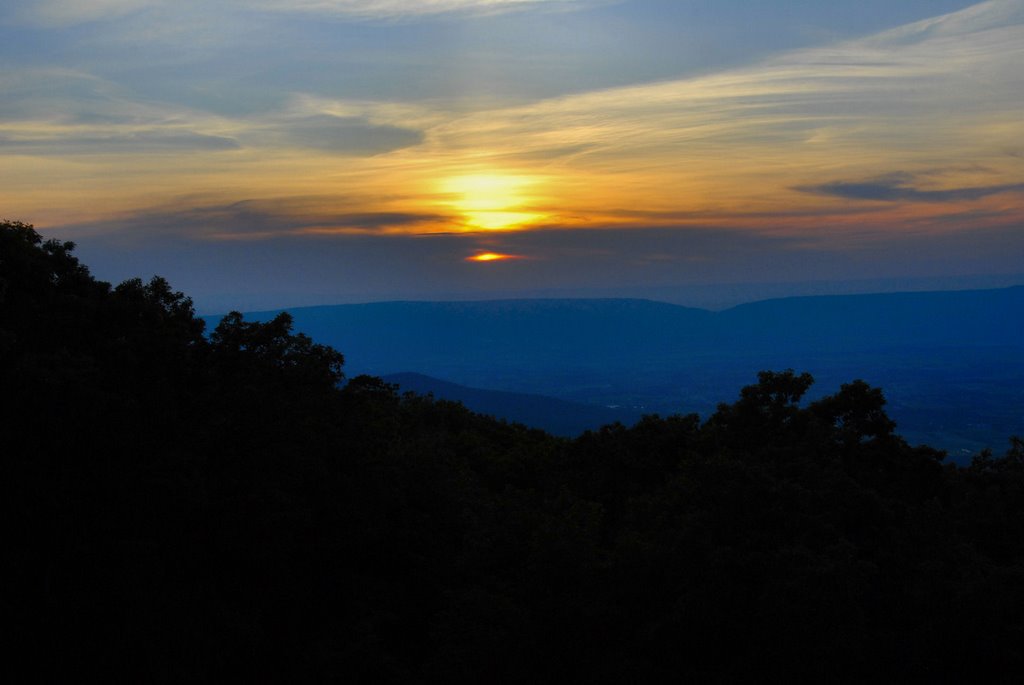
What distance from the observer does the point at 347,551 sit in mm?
20047

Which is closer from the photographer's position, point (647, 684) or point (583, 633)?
point (647, 684)

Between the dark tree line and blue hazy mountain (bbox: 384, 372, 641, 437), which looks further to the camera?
blue hazy mountain (bbox: 384, 372, 641, 437)

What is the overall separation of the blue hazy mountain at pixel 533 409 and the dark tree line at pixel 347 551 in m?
93.8

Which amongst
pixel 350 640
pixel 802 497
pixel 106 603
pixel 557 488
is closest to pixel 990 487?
pixel 802 497

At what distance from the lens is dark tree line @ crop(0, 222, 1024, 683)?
14.5m

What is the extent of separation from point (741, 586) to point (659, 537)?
8.19 feet

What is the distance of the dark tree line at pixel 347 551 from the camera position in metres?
14.5

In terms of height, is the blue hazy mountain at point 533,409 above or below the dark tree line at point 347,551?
below

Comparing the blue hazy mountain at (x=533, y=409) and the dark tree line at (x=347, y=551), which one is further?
the blue hazy mountain at (x=533, y=409)

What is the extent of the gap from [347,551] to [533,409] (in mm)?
117451

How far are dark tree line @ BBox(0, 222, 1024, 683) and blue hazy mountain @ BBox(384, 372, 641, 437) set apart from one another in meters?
93.8

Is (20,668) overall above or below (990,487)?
below

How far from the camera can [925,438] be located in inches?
4080

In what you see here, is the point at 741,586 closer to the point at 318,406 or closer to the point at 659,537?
the point at 659,537
